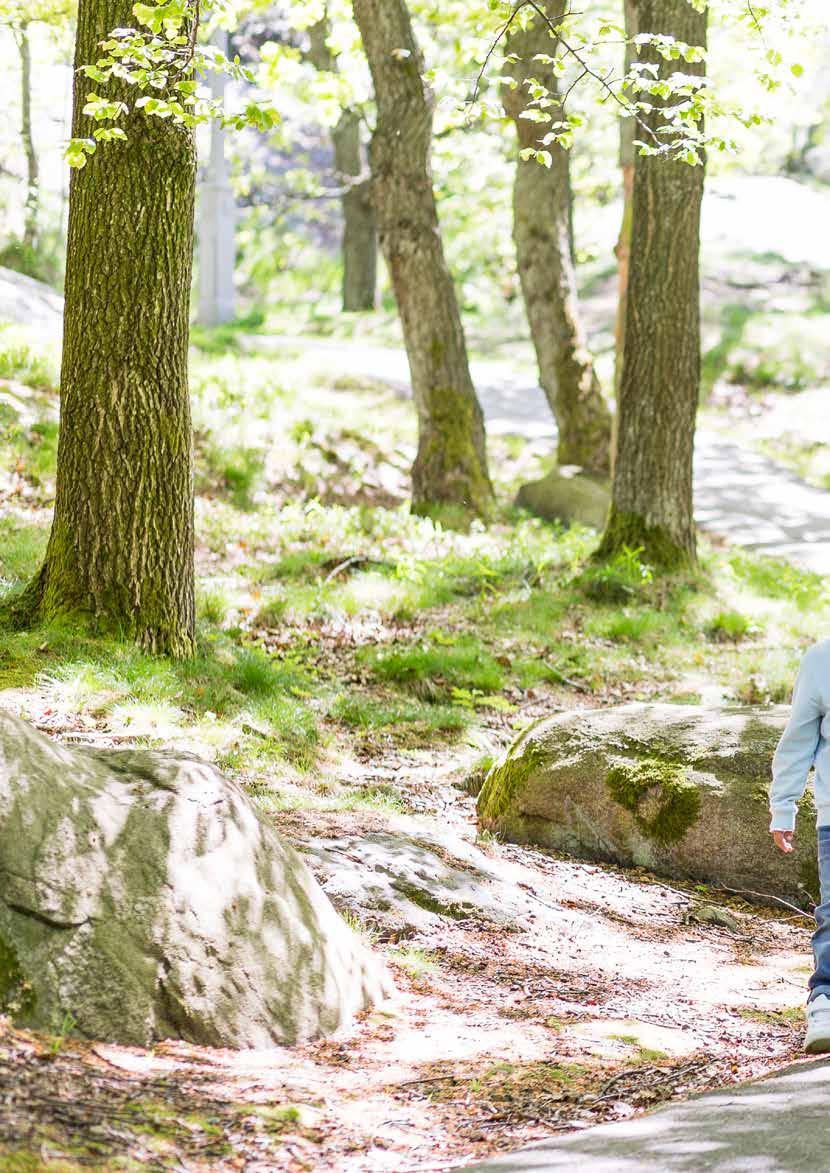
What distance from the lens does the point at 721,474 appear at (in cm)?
1883

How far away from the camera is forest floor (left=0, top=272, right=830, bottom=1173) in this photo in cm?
348

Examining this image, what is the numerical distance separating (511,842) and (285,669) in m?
2.56

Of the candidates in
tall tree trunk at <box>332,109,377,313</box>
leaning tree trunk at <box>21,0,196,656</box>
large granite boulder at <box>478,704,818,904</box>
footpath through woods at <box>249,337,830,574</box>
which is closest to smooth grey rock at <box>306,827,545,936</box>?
large granite boulder at <box>478,704,818,904</box>

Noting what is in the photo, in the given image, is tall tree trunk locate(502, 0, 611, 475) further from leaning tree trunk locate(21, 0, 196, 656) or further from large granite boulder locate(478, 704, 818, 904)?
large granite boulder locate(478, 704, 818, 904)

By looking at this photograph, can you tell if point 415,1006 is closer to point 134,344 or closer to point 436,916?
point 436,916

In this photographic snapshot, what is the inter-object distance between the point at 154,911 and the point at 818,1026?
89.4 inches

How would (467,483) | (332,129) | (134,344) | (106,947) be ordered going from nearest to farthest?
(106,947) → (134,344) → (467,483) → (332,129)

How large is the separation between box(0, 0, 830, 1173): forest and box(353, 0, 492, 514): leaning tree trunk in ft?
0.15

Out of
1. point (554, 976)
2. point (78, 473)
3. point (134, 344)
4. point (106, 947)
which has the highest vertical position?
point (134, 344)

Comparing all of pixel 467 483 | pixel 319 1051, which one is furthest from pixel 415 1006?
pixel 467 483

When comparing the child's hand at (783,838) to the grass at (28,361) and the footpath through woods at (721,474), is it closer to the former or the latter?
the footpath through woods at (721,474)

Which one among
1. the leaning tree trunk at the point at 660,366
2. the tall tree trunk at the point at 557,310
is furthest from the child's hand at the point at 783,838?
the tall tree trunk at the point at 557,310

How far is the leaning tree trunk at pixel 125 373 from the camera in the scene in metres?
7.52

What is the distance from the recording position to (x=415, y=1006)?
185 inches
